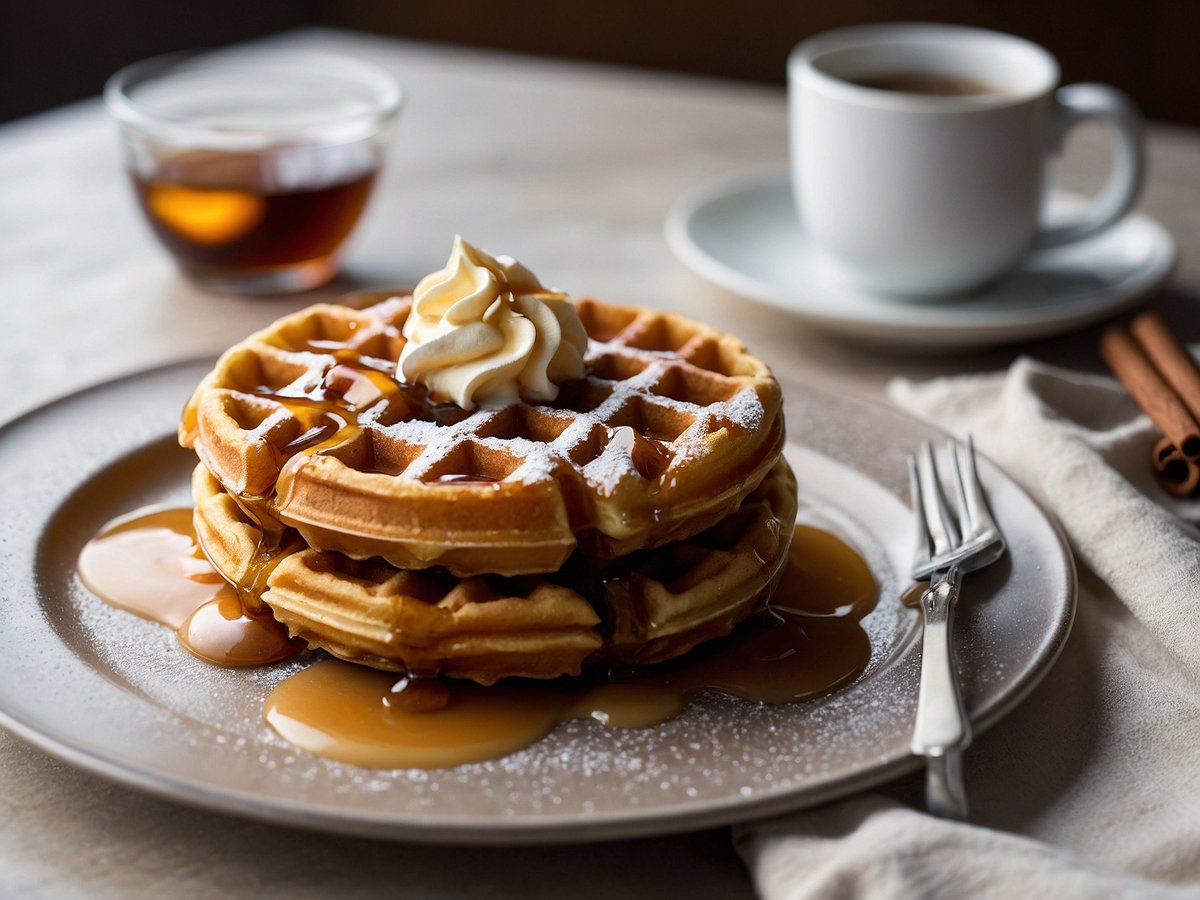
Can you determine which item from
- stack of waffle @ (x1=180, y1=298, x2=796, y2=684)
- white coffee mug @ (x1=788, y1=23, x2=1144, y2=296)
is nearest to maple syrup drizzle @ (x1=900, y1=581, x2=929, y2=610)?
stack of waffle @ (x1=180, y1=298, x2=796, y2=684)

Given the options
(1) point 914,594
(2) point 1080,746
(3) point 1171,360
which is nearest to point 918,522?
(1) point 914,594

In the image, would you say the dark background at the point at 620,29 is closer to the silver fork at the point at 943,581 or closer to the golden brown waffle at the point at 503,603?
the silver fork at the point at 943,581

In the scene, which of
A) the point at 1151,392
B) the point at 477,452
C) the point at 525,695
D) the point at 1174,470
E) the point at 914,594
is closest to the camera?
the point at 525,695

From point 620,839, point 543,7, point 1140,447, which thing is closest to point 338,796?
point 620,839

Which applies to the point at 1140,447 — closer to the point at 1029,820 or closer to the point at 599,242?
the point at 1029,820

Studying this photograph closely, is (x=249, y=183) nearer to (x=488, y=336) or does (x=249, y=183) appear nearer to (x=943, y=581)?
(x=488, y=336)

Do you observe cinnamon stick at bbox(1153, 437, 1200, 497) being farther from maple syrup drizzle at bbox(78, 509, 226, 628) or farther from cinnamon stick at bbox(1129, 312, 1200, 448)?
maple syrup drizzle at bbox(78, 509, 226, 628)

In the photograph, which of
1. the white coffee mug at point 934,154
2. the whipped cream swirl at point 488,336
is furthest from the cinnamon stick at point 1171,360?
the whipped cream swirl at point 488,336
